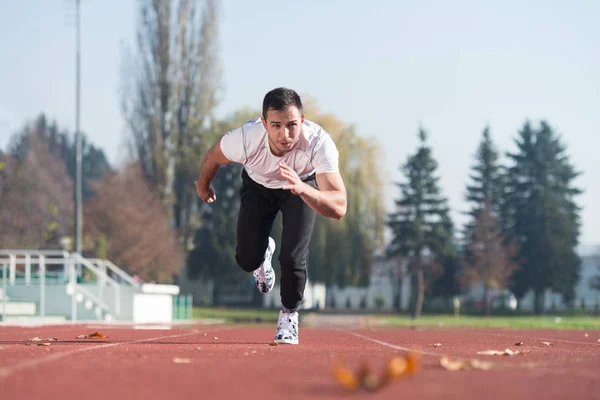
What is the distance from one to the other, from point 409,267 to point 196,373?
206 feet

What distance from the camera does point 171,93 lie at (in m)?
56.2

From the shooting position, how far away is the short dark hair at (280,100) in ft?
27.4

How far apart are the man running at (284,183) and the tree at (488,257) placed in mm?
55302

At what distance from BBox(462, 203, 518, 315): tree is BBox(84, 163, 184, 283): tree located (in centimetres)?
2019

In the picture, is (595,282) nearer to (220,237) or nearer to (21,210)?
(220,237)

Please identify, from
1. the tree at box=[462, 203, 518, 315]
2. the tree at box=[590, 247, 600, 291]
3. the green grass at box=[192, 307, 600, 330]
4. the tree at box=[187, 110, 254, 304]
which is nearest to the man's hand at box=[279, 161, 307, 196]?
the green grass at box=[192, 307, 600, 330]

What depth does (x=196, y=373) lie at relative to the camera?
5.95m

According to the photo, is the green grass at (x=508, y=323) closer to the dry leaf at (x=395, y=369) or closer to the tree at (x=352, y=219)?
the tree at (x=352, y=219)

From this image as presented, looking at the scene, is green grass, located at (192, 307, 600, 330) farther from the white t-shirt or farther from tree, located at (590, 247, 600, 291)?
tree, located at (590, 247, 600, 291)

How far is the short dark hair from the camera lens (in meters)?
8.34

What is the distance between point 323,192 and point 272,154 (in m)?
0.93

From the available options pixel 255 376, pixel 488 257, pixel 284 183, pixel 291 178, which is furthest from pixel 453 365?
pixel 488 257

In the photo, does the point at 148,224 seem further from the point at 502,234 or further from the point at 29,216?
the point at 502,234

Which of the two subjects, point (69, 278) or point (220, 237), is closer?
point (69, 278)
